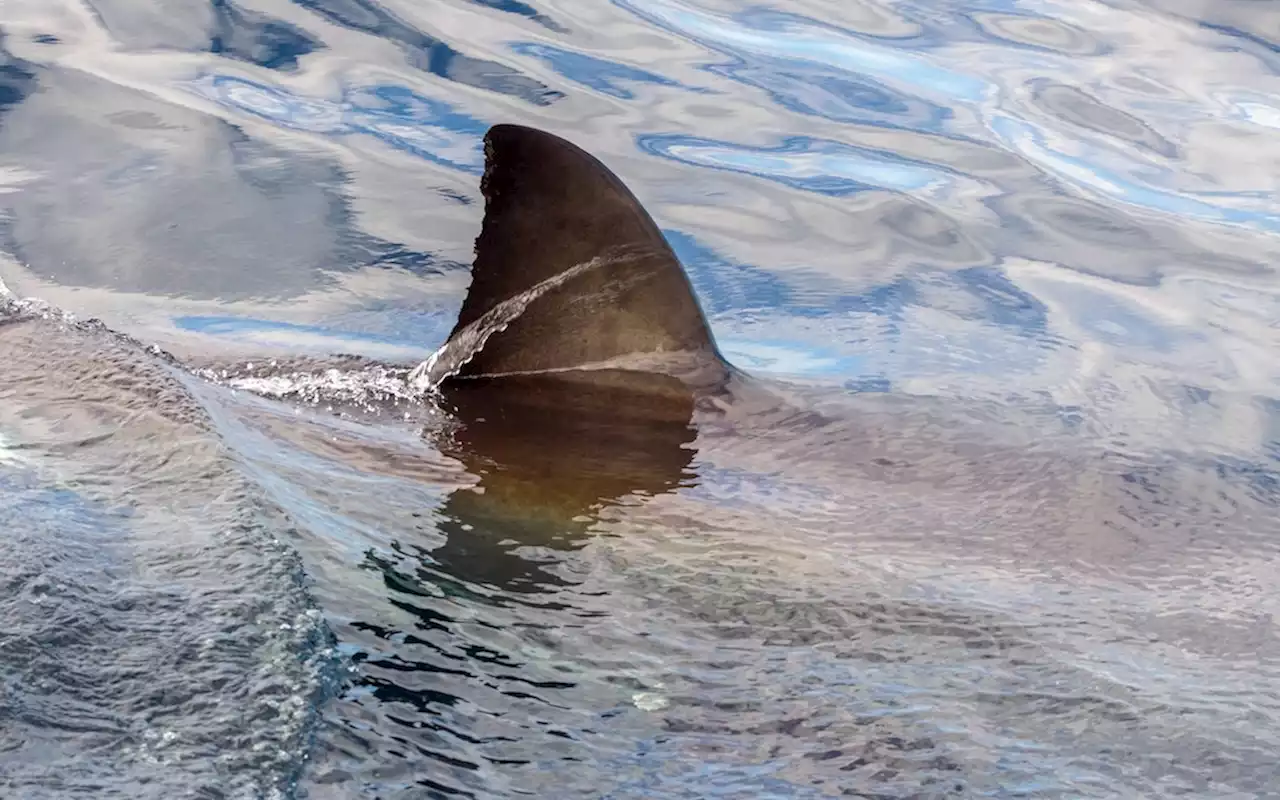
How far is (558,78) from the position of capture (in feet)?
32.7

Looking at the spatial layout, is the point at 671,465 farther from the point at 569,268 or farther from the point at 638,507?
the point at 569,268

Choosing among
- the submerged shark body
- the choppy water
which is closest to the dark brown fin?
the submerged shark body

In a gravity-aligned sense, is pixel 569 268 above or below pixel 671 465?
above

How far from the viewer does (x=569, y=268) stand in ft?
16.0

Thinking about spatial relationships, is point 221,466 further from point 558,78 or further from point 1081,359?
point 558,78

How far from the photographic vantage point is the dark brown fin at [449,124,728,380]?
190 inches

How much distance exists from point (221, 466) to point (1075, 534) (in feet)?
7.06

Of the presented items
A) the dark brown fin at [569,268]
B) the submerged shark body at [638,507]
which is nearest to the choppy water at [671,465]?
the submerged shark body at [638,507]

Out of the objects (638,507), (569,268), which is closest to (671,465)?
(638,507)

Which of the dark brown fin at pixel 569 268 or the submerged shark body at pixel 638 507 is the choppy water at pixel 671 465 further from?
the dark brown fin at pixel 569 268

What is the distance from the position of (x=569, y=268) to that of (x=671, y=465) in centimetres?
85

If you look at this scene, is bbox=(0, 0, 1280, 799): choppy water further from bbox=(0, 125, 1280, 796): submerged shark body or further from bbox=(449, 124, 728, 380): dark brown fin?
bbox=(449, 124, 728, 380): dark brown fin

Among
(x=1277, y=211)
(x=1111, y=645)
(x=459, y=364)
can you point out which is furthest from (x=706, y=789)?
Result: (x=1277, y=211)

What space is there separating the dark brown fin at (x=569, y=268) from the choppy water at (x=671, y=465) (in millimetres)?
409
